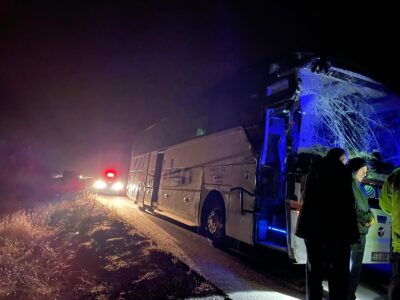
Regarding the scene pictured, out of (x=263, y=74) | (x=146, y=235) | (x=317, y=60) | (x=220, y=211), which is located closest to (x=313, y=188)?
(x=317, y=60)

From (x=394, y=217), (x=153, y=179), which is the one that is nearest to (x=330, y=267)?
(x=394, y=217)

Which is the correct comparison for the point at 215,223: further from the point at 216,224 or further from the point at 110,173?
the point at 110,173

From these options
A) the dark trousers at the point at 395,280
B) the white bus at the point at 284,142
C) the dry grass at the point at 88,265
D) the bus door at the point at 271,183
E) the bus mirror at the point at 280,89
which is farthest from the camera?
the bus door at the point at 271,183

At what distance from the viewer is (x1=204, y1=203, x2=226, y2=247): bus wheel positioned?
25.4ft

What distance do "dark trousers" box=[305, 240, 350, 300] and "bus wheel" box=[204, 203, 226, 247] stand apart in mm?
4068

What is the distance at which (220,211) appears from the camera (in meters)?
7.88

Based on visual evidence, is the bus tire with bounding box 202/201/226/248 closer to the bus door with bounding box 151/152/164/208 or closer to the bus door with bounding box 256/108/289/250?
the bus door with bounding box 256/108/289/250

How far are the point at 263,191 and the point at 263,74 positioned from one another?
2393 millimetres

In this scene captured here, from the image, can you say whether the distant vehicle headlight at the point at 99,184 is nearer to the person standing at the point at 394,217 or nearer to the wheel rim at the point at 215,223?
the wheel rim at the point at 215,223

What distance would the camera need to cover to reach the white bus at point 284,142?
18.2 ft

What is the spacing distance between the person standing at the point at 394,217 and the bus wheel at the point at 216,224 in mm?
4323

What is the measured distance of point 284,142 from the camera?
19.5 ft

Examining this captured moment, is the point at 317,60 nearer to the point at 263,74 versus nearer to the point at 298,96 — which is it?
the point at 298,96

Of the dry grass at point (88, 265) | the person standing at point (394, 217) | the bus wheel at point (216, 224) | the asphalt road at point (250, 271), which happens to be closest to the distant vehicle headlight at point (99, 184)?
the dry grass at point (88, 265)
